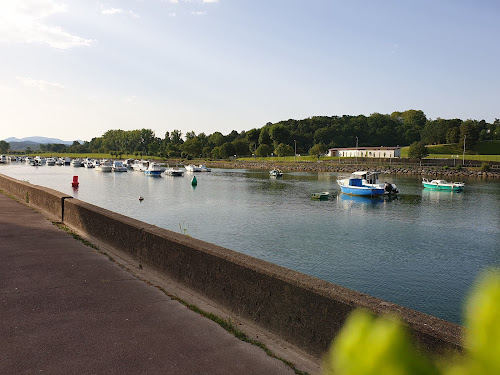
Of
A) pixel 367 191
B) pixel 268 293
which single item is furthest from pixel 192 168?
pixel 268 293

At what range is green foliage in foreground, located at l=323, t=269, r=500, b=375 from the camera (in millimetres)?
659

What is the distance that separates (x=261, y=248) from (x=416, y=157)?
115m

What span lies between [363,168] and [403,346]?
12865 centimetres

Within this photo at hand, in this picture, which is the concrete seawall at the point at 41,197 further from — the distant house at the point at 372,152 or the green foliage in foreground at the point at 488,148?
the green foliage in foreground at the point at 488,148

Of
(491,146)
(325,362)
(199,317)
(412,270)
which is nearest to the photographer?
(325,362)

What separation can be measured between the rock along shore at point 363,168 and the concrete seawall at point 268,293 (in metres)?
107

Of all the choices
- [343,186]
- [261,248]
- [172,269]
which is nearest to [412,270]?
[261,248]

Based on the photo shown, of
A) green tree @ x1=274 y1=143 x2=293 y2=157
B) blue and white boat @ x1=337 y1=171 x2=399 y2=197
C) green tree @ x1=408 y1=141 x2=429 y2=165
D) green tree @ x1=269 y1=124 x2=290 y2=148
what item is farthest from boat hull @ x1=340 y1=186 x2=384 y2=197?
green tree @ x1=269 y1=124 x2=290 y2=148

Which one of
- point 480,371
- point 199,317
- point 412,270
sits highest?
point 480,371

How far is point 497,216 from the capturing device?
4253cm

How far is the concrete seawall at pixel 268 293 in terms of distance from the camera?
5.10 metres

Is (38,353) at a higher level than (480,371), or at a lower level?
lower

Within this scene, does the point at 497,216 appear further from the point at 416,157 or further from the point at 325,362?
the point at 416,157

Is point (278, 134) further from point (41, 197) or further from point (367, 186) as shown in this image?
point (41, 197)
